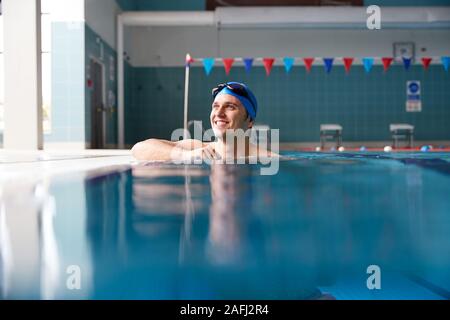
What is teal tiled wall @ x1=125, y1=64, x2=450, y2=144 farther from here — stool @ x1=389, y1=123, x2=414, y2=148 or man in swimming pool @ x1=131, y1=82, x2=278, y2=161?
man in swimming pool @ x1=131, y1=82, x2=278, y2=161

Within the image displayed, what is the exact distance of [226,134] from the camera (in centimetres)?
271

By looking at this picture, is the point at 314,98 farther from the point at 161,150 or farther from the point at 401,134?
the point at 161,150

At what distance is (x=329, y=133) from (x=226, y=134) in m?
9.78

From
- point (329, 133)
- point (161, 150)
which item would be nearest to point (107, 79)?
point (329, 133)

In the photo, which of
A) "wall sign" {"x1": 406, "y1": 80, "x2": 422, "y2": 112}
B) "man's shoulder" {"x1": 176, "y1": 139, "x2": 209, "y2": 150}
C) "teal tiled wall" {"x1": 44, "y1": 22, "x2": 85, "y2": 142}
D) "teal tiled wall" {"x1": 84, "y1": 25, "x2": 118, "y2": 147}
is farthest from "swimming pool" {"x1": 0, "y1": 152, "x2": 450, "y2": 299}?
"wall sign" {"x1": 406, "y1": 80, "x2": 422, "y2": 112}

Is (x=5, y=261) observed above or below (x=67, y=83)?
below

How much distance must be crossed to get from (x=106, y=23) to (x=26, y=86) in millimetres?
3401

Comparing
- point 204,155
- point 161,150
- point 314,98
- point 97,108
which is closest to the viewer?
point 204,155

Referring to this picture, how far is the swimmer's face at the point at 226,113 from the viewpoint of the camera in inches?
103

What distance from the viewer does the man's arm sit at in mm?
3143

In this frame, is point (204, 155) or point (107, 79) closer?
point (204, 155)

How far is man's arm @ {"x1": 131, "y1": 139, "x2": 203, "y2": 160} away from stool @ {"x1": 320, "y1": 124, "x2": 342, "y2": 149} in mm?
8335

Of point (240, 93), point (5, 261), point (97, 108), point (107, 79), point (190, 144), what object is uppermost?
point (107, 79)

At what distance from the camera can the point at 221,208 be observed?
3.52ft
